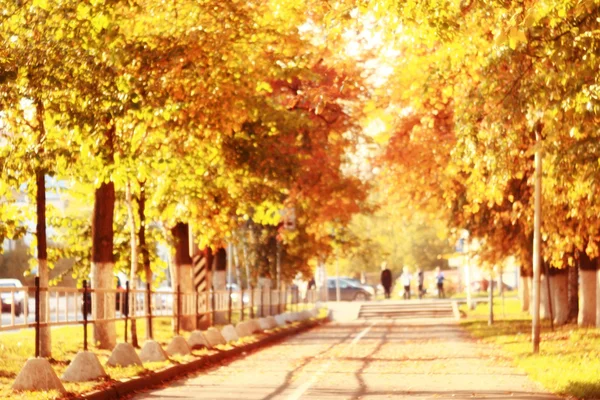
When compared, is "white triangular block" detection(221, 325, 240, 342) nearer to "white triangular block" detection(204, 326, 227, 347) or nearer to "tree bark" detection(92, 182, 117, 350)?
"white triangular block" detection(204, 326, 227, 347)

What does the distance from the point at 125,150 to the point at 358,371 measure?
524cm

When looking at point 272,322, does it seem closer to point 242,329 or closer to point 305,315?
point 242,329

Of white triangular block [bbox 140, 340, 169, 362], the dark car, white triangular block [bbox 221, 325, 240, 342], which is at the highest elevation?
white triangular block [bbox 140, 340, 169, 362]

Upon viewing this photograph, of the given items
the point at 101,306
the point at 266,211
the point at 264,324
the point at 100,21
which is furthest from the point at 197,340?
the point at 264,324

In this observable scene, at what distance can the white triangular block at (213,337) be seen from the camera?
26.7 m

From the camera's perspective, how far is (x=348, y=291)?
86250 mm

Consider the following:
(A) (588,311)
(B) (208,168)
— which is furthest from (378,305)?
(B) (208,168)

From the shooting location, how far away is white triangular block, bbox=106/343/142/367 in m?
19.1

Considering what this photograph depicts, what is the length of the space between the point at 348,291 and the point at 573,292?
48385mm

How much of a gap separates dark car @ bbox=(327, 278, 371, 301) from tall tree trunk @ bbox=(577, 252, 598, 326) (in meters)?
52.2

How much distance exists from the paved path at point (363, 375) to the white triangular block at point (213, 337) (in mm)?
817

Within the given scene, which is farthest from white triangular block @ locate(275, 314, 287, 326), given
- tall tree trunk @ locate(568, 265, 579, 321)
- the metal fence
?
tall tree trunk @ locate(568, 265, 579, 321)

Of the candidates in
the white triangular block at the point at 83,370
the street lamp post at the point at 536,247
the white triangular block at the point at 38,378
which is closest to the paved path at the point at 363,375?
the white triangular block at the point at 83,370

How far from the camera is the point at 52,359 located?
839 inches
